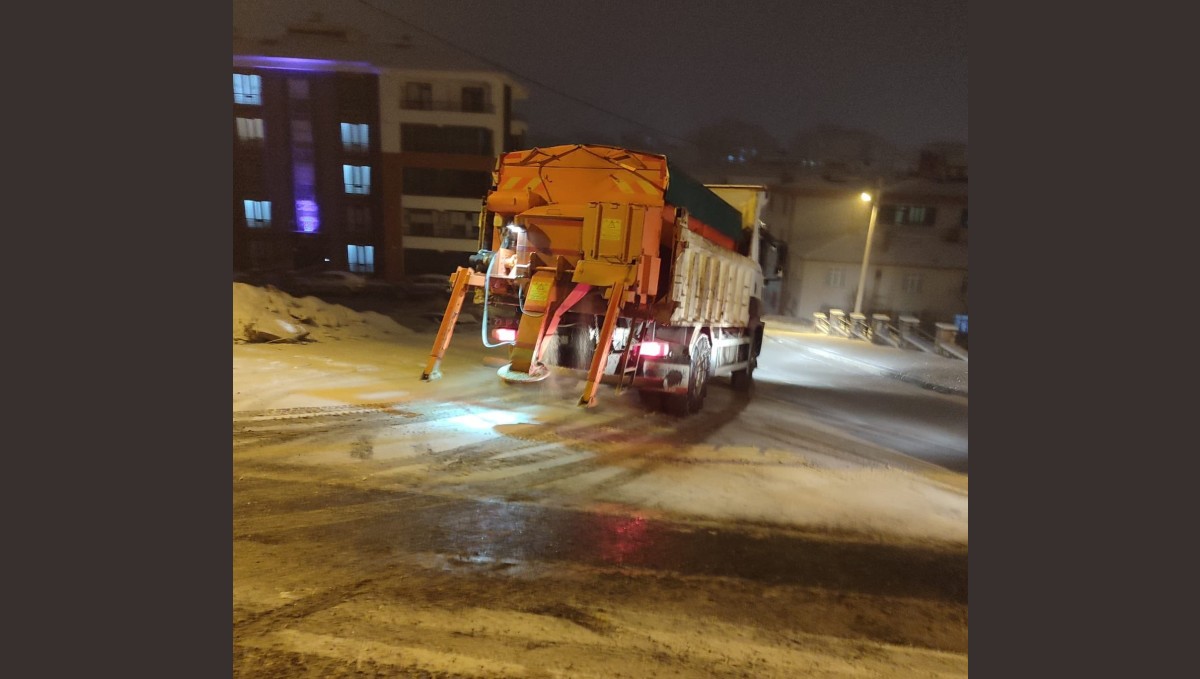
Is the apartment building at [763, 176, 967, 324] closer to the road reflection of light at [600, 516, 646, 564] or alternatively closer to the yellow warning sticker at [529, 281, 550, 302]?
the yellow warning sticker at [529, 281, 550, 302]

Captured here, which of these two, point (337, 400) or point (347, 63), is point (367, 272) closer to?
point (347, 63)

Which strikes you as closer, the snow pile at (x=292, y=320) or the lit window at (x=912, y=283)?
the snow pile at (x=292, y=320)

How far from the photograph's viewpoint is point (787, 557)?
14.1 feet

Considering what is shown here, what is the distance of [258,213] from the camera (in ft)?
99.8

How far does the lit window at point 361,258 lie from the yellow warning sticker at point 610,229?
28548 mm

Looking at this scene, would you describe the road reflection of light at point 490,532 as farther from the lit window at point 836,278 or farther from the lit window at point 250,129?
the lit window at point 836,278

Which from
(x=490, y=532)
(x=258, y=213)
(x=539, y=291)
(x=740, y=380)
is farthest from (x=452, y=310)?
(x=258, y=213)

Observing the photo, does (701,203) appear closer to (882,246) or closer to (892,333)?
(892,333)

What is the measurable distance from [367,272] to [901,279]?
30.0 metres

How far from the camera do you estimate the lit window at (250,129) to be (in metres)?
29.5

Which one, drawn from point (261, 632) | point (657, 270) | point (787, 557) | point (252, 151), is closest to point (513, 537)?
point (261, 632)

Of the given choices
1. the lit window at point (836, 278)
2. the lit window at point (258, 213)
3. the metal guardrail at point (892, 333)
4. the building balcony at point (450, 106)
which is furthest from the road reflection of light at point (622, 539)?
the lit window at point (836, 278)

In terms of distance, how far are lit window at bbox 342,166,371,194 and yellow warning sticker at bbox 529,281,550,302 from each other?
Result: 28.2 meters

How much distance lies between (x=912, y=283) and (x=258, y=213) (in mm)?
35551
